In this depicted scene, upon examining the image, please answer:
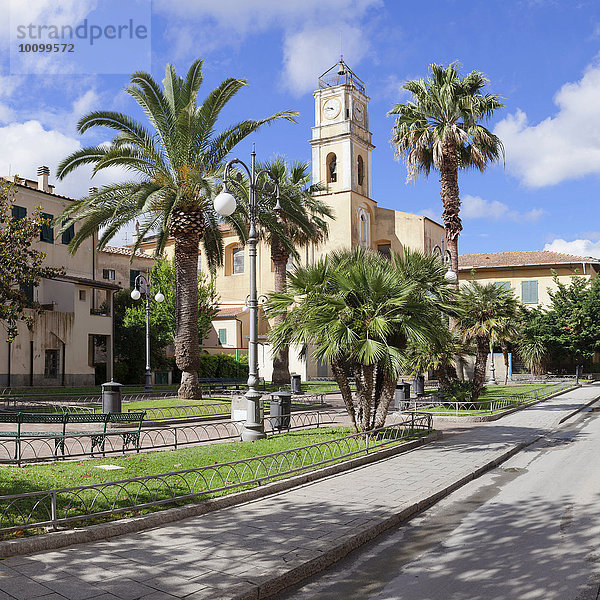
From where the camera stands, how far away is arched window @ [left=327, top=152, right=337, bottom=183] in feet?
176

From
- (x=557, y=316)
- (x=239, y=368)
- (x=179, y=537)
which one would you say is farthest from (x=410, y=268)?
(x=557, y=316)

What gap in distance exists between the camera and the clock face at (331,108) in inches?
2114

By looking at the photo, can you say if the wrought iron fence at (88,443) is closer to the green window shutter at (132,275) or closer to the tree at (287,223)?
the tree at (287,223)

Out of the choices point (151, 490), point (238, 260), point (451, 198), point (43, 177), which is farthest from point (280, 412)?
point (238, 260)

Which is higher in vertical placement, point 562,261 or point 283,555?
point 562,261

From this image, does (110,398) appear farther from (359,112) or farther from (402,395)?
(359,112)

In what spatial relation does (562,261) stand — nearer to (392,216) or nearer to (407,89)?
(392,216)

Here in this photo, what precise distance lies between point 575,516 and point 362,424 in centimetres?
623

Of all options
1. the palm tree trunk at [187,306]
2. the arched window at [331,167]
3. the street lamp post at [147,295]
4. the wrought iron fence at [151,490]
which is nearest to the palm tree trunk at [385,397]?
the wrought iron fence at [151,490]

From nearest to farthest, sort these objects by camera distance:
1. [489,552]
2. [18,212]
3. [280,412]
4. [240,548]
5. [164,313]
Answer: [240,548], [489,552], [280,412], [18,212], [164,313]

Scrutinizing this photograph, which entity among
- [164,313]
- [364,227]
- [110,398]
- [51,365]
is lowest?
[110,398]

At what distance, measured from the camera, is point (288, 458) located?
10328 mm

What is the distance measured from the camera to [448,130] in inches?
974

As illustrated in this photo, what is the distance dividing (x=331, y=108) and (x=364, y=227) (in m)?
11.7
